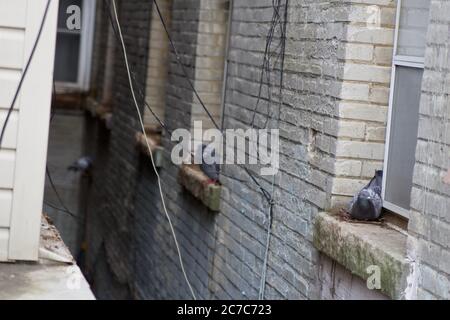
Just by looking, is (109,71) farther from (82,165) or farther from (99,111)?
(82,165)

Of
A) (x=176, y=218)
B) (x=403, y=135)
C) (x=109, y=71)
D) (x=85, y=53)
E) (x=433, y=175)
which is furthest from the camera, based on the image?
(x=85, y=53)

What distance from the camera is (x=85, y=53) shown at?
15.7 m

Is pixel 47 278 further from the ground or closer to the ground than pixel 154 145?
closer to the ground

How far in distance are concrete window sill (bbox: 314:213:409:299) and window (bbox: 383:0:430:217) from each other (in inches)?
8.7

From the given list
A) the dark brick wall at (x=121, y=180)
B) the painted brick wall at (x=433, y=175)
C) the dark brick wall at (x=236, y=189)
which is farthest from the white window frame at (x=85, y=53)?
the painted brick wall at (x=433, y=175)

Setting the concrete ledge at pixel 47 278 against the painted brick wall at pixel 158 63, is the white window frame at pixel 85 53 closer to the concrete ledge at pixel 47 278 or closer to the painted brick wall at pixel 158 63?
the painted brick wall at pixel 158 63

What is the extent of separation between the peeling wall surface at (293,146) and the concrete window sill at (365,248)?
0.36 ft

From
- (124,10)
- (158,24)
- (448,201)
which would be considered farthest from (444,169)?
(124,10)

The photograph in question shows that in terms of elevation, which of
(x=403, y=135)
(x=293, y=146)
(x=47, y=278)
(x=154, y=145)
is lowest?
(x=47, y=278)

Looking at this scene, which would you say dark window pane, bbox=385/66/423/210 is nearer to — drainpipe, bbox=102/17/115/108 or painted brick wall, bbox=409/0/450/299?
painted brick wall, bbox=409/0/450/299

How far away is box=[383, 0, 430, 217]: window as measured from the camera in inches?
203

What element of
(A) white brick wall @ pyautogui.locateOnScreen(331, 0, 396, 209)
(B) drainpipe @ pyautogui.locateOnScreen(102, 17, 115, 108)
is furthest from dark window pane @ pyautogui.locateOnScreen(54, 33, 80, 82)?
(A) white brick wall @ pyautogui.locateOnScreen(331, 0, 396, 209)

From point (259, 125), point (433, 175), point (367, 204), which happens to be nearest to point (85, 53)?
point (259, 125)

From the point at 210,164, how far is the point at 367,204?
2806 mm
